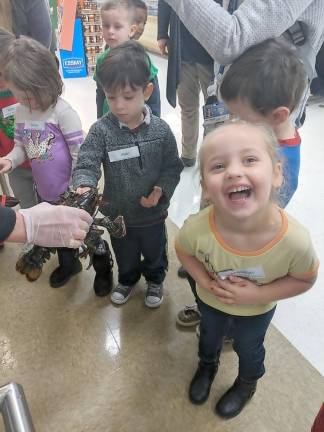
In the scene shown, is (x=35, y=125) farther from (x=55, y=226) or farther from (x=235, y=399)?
(x=235, y=399)

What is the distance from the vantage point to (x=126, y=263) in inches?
57.4

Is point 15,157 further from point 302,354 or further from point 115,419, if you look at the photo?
point 302,354

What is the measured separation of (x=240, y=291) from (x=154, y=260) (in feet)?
2.04

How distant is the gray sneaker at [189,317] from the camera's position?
141 cm

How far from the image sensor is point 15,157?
4.59 ft

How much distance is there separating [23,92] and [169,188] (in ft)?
2.11

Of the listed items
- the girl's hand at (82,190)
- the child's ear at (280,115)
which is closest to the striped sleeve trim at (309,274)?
the child's ear at (280,115)

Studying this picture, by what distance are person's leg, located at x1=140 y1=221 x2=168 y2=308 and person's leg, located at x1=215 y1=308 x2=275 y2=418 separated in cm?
49

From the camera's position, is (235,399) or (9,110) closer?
(235,399)

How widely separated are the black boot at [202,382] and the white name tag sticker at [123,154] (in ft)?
2.43

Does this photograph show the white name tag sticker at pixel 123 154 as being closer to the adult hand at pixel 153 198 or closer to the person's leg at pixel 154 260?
the adult hand at pixel 153 198

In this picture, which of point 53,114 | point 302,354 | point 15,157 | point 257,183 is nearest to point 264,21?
point 257,183

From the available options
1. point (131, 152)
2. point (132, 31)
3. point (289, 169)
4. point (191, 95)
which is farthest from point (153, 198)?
point (191, 95)

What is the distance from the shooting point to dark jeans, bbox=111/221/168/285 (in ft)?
4.45
